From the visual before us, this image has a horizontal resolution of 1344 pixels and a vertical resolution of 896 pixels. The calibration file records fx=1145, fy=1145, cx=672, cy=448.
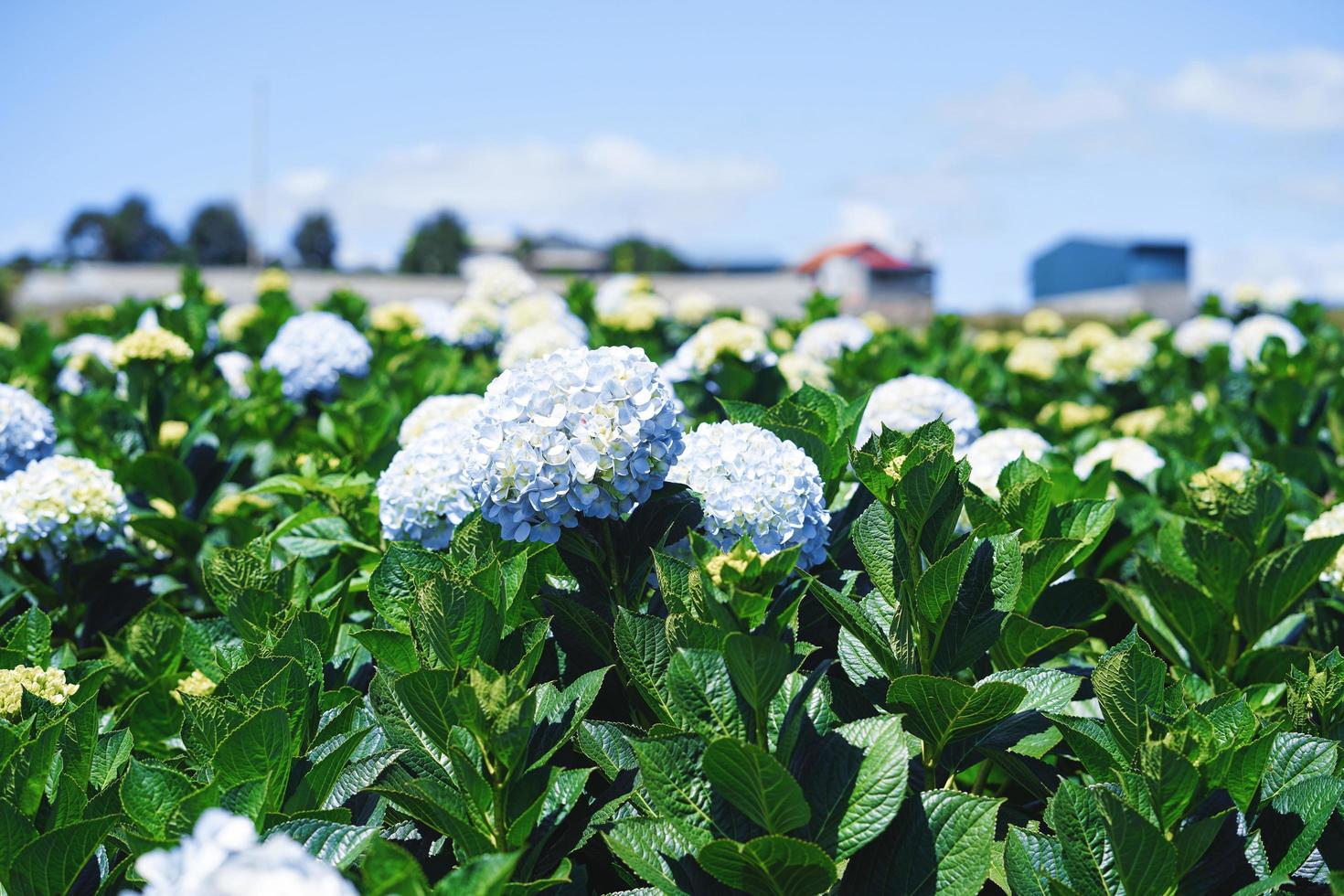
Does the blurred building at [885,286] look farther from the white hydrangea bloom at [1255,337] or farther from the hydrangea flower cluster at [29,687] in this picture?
the hydrangea flower cluster at [29,687]

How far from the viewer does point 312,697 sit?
170 centimetres

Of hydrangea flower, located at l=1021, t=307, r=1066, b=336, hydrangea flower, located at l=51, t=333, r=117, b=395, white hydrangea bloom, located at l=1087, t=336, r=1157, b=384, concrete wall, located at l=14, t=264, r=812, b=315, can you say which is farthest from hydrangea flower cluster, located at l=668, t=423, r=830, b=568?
concrete wall, located at l=14, t=264, r=812, b=315

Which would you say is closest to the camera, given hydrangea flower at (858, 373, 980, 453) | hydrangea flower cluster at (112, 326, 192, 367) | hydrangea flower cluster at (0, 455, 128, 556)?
hydrangea flower cluster at (0, 455, 128, 556)

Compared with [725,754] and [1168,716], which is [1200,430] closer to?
[1168,716]

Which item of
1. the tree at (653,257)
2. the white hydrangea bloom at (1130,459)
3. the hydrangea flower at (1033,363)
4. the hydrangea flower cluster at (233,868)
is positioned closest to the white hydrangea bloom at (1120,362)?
the hydrangea flower at (1033,363)

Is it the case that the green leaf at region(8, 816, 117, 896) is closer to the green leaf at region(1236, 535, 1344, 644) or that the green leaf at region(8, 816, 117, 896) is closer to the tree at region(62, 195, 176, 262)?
the green leaf at region(1236, 535, 1344, 644)

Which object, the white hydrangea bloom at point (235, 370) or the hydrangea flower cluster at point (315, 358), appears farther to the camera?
the white hydrangea bloom at point (235, 370)

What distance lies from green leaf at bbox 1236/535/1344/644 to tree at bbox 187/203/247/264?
76486 mm

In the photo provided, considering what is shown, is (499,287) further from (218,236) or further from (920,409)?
(218,236)

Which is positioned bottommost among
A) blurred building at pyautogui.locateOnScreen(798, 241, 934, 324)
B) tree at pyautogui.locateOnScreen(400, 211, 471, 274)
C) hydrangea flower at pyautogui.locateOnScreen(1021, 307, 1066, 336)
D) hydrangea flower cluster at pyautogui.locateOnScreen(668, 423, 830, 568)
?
tree at pyautogui.locateOnScreen(400, 211, 471, 274)

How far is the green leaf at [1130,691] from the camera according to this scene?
1.52 meters

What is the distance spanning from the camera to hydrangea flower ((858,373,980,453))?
332cm

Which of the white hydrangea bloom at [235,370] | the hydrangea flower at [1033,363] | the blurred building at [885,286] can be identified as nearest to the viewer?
the white hydrangea bloom at [235,370]

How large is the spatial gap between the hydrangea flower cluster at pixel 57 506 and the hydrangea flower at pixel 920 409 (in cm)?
204
